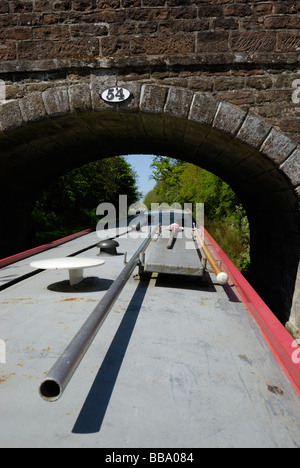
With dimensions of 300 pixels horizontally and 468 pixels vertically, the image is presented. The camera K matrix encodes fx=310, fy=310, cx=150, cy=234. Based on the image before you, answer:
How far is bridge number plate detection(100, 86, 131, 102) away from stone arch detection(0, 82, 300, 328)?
0.25ft

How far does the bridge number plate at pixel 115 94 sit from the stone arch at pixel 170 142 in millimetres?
76

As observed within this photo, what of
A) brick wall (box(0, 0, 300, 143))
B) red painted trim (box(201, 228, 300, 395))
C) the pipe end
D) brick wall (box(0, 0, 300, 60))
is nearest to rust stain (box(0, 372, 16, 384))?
the pipe end

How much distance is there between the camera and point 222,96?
4.06m

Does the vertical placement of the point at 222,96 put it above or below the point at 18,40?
below

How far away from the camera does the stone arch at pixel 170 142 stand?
13.1ft

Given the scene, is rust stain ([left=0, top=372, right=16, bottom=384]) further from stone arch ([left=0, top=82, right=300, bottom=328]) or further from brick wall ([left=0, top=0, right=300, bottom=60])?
brick wall ([left=0, top=0, right=300, bottom=60])

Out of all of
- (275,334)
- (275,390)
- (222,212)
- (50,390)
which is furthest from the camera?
(222,212)

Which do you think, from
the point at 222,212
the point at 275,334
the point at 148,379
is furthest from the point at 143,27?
the point at 222,212

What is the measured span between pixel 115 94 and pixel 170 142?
2.09 metres

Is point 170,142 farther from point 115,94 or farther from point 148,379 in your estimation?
point 148,379

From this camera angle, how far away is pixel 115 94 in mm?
4113
